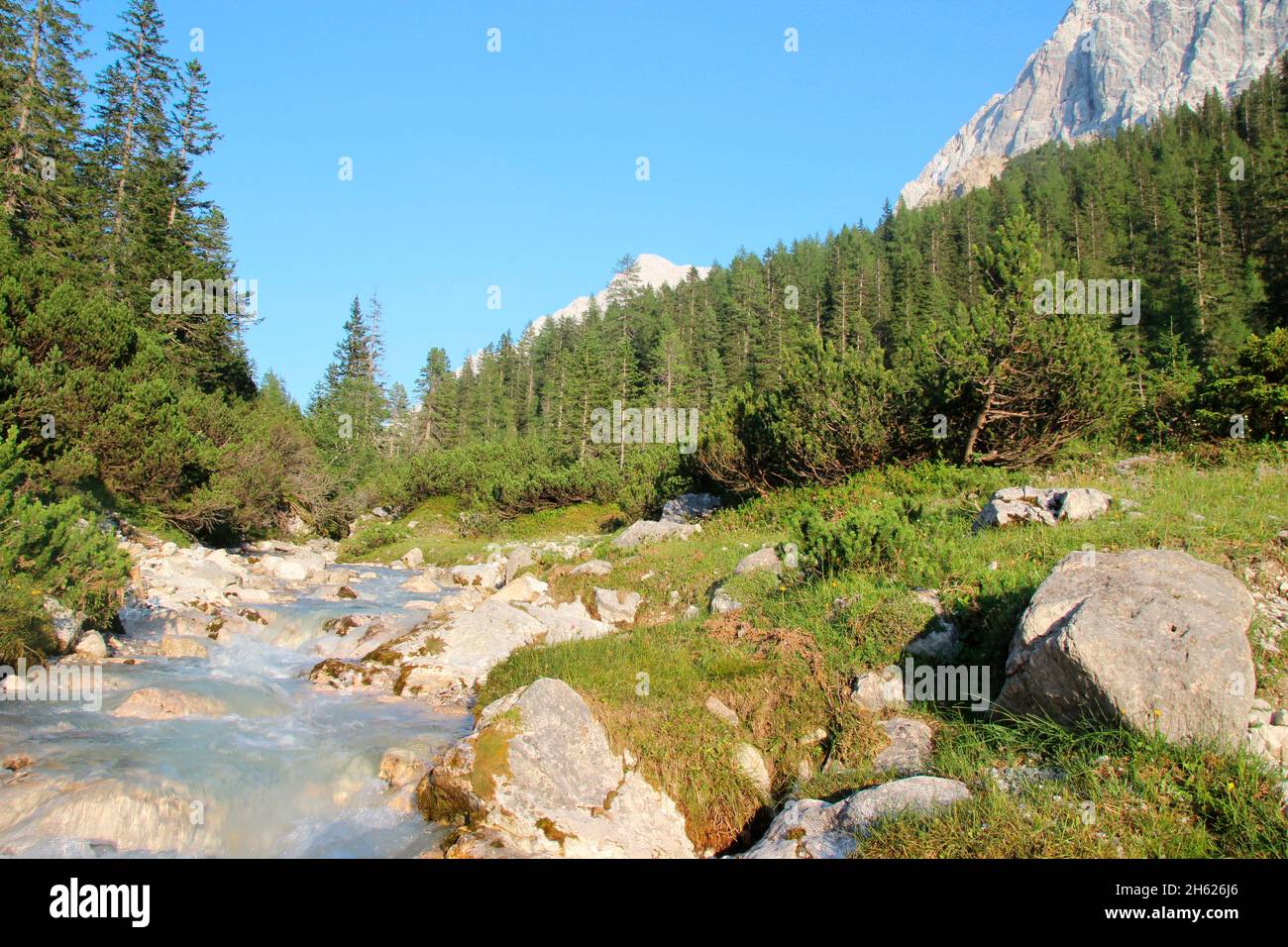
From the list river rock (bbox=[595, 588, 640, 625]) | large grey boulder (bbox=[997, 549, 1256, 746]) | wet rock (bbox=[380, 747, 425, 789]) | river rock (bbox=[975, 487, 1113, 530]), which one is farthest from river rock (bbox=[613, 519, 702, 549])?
large grey boulder (bbox=[997, 549, 1256, 746])

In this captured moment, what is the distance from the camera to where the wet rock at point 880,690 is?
24.6 feet

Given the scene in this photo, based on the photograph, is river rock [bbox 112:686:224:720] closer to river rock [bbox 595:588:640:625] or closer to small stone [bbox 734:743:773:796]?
river rock [bbox 595:588:640:625]

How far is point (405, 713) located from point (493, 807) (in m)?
4.49

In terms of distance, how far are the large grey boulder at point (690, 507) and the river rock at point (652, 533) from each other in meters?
1.58

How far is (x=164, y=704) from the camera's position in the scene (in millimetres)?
9617

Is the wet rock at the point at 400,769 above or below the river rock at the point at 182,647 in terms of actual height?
below

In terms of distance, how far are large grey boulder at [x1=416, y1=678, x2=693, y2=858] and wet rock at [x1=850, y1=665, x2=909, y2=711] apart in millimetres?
2481

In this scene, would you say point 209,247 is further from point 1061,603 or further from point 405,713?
point 1061,603

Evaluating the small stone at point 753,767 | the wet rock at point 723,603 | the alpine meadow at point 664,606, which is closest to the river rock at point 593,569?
the alpine meadow at point 664,606

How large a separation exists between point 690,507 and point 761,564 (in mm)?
13068

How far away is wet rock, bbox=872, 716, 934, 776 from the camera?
21.0ft

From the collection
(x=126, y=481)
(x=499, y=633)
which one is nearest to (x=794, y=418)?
(x=499, y=633)

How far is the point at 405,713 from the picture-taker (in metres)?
10.4

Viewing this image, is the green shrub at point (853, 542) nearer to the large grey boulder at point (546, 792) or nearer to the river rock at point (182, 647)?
the large grey boulder at point (546, 792)
